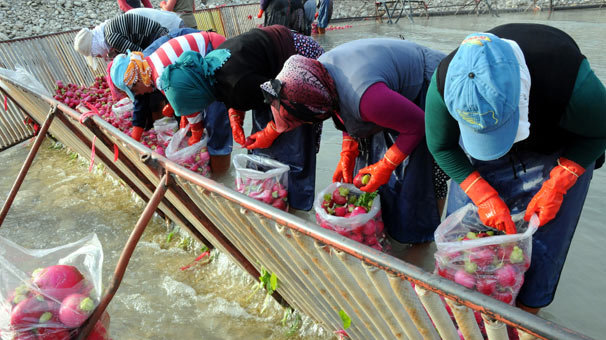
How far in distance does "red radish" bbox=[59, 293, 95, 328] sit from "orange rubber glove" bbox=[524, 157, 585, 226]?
1.66 m

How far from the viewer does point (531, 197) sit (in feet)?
5.25

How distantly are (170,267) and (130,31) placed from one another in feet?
6.62

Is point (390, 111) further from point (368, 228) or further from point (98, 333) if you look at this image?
point (98, 333)

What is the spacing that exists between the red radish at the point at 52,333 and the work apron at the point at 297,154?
1586 mm

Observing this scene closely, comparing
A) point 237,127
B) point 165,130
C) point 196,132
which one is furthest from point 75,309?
point 165,130

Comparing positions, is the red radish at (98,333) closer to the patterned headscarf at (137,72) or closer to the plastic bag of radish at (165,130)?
the patterned headscarf at (137,72)

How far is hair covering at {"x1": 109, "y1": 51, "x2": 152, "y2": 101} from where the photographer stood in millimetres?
2594

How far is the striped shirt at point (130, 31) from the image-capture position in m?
3.29

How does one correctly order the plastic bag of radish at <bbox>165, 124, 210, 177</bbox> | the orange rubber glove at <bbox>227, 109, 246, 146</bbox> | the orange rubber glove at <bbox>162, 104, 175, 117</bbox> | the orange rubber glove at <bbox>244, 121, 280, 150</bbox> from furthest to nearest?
the orange rubber glove at <bbox>162, 104, 175, 117</bbox>
the plastic bag of radish at <bbox>165, 124, 210, 177</bbox>
the orange rubber glove at <bbox>227, 109, 246, 146</bbox>
the orange rubber glove at <bbox>244, 121, 280, 150</bbox>

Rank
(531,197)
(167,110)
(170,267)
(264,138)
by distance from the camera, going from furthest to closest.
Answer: (167,110), (170,267), (264,138), (531,197)

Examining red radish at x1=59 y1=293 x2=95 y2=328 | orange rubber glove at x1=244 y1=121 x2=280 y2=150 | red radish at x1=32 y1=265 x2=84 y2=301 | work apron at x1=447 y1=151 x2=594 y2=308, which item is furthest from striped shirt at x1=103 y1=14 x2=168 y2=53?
work apron at x1=447 y1=151 x2=594 y2=308

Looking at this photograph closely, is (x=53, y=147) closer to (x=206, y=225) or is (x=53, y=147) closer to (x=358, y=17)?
(x=206, y=225)

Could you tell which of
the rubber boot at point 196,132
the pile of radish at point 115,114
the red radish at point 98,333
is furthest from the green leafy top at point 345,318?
the rubber boot at point 196,132

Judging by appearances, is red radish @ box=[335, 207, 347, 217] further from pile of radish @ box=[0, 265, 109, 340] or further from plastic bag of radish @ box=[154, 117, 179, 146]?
plastic bag of radish @ box=[154, 117, 179, 146]
